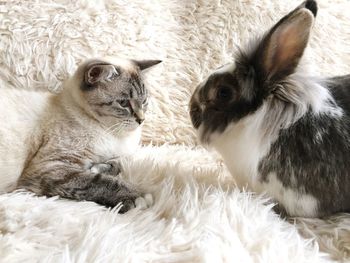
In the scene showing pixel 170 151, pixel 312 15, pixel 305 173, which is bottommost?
pixel 170 151

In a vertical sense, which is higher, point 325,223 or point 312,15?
point 312,15

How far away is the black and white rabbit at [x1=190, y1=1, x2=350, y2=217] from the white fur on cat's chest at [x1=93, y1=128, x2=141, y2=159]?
1.10 ft

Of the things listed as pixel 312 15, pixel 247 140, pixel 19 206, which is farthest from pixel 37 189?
pixel 312 15

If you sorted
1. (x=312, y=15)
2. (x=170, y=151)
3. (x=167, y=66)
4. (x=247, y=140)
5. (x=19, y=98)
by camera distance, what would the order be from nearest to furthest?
(x=312, y=15) → (x=247, y=140) → (x=19, y=98) → (x=170, y=151) → (x=167, y=66)

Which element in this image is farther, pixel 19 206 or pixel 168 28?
pixel 168 28

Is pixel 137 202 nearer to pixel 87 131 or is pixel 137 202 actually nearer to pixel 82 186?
pixel 82 186

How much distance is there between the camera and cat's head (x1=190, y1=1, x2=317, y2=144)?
1023 millimetres

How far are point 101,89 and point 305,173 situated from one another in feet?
2.00

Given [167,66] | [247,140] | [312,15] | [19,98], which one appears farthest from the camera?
[167,66]

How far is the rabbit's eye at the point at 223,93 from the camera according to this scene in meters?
1.12

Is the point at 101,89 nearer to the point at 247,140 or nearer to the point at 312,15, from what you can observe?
the point at 247,140

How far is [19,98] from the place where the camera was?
132 centimetres

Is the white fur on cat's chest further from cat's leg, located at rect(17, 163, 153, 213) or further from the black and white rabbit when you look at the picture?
the black and white rabbit

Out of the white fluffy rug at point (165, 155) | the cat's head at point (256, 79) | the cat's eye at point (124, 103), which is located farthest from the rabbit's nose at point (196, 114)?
the cat's eye at point (124, 103)
